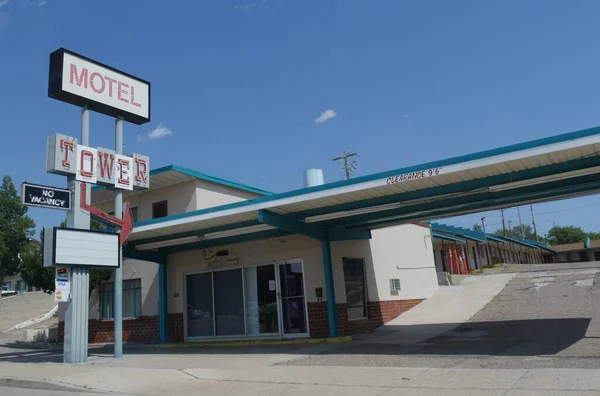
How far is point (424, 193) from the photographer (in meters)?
12.7

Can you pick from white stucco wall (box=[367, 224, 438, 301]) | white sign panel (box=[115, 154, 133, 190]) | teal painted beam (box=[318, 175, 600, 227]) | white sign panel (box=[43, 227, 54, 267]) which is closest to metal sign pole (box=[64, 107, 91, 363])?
white sign panel (box=[43, 227, 54, 267])

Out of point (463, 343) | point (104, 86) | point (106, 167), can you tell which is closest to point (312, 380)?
point (463, 343)

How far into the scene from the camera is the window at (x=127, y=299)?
21.2m

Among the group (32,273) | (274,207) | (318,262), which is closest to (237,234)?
(318,262)

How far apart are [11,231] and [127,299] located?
144 ft

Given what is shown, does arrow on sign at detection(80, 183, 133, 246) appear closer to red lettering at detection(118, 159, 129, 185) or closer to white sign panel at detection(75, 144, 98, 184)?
white sign panel at detection(75, 144, 98, 184)

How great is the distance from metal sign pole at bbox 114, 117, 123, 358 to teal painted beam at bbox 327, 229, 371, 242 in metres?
6.25

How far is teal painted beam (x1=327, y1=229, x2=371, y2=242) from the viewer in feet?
55.0

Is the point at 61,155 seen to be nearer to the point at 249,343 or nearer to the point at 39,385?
the point at 39,385

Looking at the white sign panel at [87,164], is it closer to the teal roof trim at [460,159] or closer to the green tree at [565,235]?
the teal roof trim at [460,159]

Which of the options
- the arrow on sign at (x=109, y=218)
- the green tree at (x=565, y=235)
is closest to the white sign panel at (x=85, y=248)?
the arrow on sign at (x=109, y=218)

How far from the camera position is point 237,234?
17.4 metres

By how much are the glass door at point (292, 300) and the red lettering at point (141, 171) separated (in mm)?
5103

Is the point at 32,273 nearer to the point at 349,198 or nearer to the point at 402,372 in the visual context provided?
the point at 349,198
